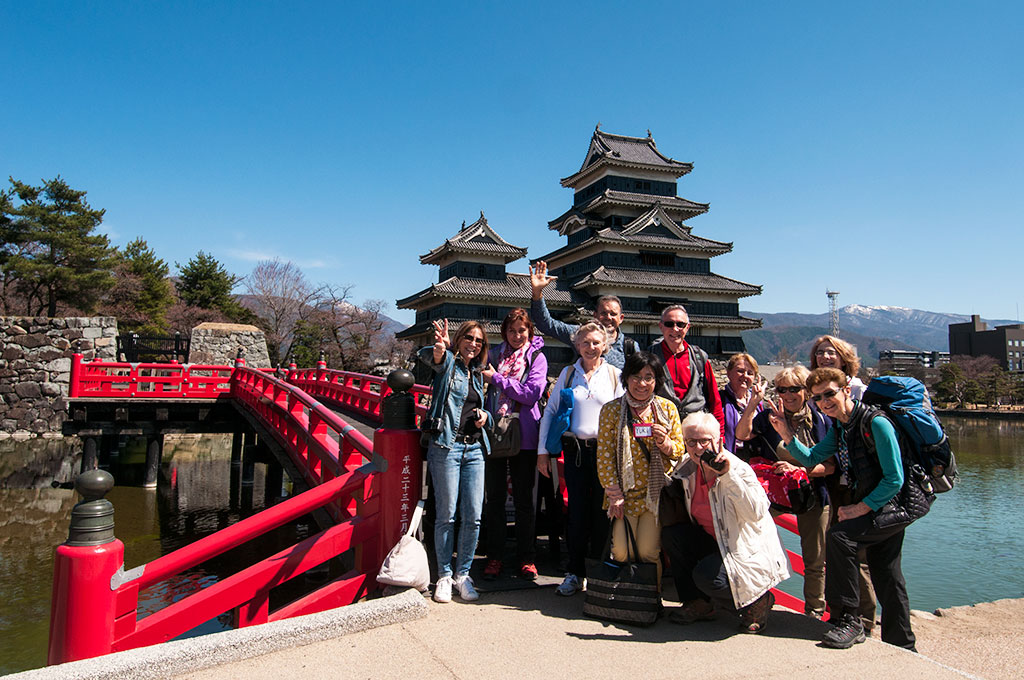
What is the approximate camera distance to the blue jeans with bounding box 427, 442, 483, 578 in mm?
3684

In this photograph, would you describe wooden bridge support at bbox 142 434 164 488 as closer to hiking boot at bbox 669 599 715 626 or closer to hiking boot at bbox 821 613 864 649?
hiking boot at bbox 669 599 715 626

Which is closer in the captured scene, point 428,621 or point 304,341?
point 428,621

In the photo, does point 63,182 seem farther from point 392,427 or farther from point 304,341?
point 392,427

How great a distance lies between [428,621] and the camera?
10.8ft

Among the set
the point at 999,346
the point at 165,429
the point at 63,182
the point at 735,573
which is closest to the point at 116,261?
the point at 63,182

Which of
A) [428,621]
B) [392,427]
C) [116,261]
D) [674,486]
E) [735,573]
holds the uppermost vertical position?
[116,261]

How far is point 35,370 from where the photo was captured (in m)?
17.8

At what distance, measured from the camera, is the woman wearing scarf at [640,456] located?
3.43m

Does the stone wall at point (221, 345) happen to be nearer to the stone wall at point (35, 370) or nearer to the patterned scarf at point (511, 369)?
the stone wall at point (35, 370)

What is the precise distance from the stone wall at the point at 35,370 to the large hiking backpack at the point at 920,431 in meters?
21.2

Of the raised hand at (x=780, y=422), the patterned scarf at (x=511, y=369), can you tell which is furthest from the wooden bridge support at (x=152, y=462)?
the raised hand at (x=780, y=422)

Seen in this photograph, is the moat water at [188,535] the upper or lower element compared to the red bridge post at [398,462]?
lower

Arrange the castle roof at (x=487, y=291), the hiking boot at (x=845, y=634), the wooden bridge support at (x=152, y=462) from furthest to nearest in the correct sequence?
the castle roof at (x=487, y=291)
the wooden bridge support at (x=152, y=462)
the hiking boot at (x=845, y=634)

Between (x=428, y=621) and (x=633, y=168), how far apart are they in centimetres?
3552
